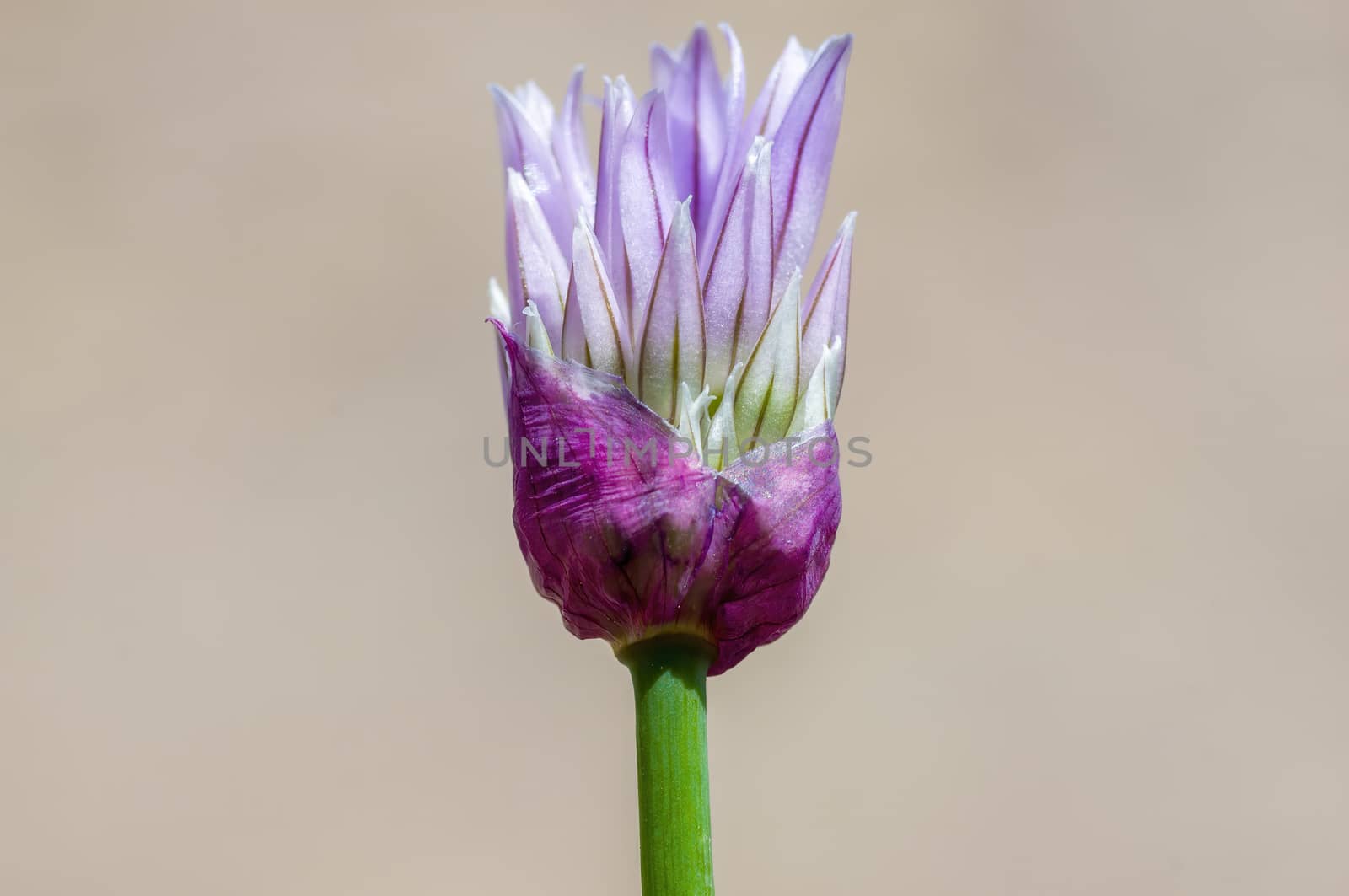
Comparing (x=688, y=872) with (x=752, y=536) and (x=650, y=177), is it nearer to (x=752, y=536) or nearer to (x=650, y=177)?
(x=752, y=536)

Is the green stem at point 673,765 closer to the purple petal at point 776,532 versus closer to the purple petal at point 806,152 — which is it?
the purple petal at point 776,532

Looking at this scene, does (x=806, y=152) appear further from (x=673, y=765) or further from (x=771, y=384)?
(x=673, y=765)

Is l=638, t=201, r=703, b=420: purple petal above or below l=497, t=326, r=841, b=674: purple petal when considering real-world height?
above

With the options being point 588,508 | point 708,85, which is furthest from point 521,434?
point 708,85

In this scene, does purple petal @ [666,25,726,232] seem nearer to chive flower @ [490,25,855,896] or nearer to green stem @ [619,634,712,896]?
chive flower @ [490,25,855,896]

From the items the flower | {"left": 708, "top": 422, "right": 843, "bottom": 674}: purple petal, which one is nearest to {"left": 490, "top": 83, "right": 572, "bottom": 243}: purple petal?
the flower

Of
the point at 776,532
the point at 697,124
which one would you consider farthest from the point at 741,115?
the point at 776,532

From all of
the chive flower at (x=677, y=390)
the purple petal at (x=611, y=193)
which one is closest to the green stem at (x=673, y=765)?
the chive flower at (x=677, y=390)
